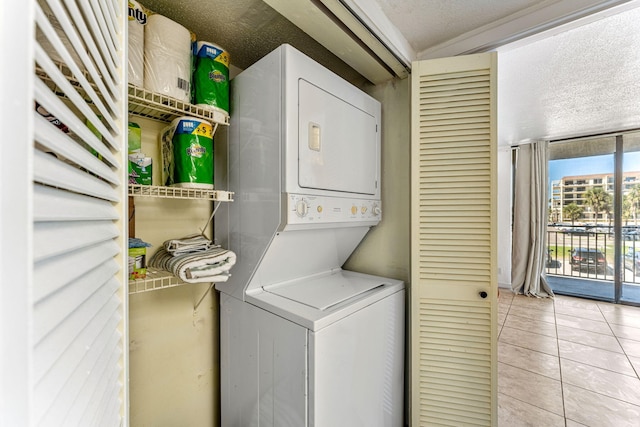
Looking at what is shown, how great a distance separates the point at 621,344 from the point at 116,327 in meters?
4.93

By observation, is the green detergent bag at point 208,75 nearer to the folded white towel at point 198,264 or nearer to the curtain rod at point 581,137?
the folded white towel at point 198,264

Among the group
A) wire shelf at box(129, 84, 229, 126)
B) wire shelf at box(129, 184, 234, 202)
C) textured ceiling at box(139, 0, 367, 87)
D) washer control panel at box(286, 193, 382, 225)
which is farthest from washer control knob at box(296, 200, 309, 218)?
textured ceiling at box(139, 0, 367, 87)

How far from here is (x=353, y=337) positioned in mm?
1322

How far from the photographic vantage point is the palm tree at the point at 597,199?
4546 mm

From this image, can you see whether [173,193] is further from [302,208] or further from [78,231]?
[78,231]

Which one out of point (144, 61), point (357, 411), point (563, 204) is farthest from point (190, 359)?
point (563, 204)

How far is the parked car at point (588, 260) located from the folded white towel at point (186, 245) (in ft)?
21.2

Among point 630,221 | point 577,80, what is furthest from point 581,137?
point 577,80

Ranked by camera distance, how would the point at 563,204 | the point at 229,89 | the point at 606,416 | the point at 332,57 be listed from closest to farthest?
the point at 229,89 < the point at 332,57 < the point at 606,416 < the point at 563,204

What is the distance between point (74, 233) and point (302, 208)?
880 mm

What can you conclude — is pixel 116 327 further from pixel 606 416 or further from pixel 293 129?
pixel 606 416

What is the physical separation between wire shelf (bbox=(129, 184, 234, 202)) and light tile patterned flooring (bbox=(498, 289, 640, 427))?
8.87ft

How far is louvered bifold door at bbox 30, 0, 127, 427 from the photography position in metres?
0.36

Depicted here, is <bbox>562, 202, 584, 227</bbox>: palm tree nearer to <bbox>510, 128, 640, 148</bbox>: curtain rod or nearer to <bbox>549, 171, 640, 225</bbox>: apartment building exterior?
<bbox>549, 171, 640, 225</bbox>: apartment building exterior
